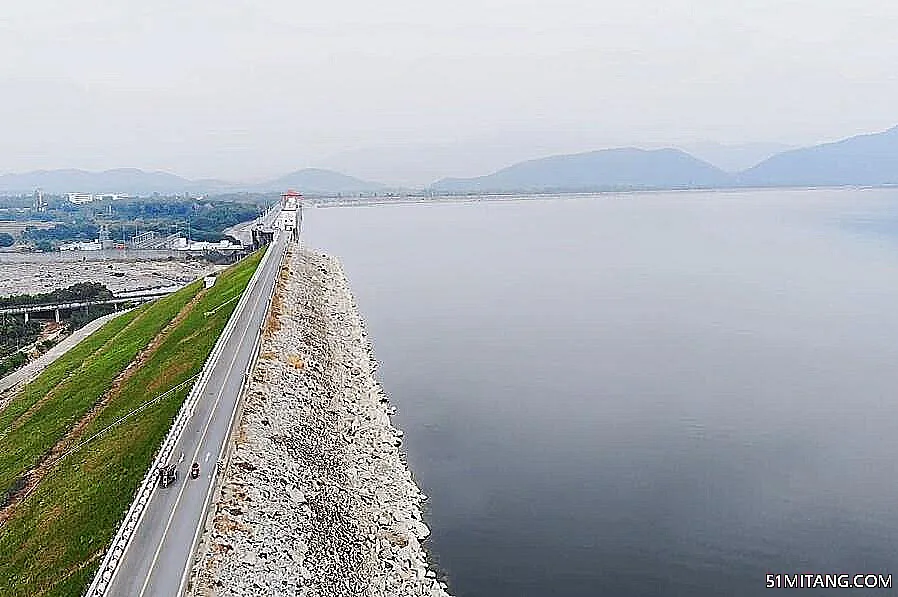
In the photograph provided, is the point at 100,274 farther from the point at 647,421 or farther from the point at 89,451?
the point at 647,421

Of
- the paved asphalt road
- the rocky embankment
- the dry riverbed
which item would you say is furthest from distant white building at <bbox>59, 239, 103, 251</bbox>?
the paved asphalt road

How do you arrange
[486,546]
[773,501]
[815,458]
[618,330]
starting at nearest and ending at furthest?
[486,546] < [773,501] < [815,458] < [618,330]

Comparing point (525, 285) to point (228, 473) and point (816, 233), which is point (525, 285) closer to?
point (228, 473)

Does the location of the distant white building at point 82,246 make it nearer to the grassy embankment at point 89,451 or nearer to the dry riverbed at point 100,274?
the dry riverbed at point 100,274

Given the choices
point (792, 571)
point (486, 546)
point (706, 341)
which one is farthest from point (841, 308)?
point (486, 546)

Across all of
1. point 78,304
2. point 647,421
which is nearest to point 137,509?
point 647,421

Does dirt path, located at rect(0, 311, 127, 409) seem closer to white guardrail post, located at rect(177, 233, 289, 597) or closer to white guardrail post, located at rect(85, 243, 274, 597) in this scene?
white guardrail post, located at rect(177, 233, 289, 597)

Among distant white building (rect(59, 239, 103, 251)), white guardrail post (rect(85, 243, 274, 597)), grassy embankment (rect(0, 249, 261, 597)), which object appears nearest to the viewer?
white guardrail post (rect(85, 243, 274, 597))

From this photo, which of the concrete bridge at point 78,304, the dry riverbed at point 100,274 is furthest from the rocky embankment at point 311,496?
the dry riverbed at point 100,274
